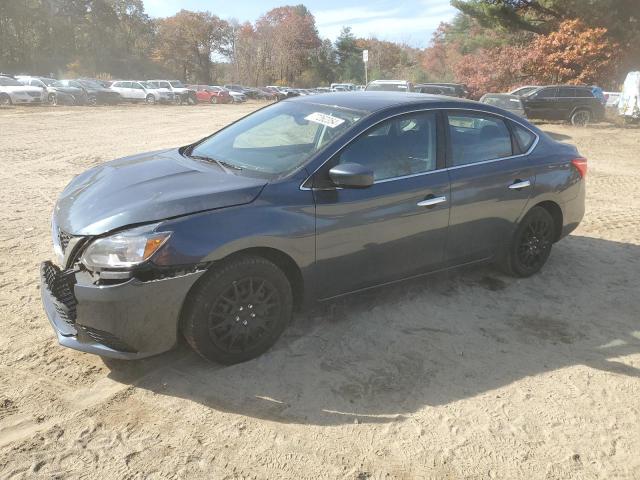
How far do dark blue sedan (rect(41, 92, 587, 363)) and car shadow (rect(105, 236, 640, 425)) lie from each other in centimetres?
24

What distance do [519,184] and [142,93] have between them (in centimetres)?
3591

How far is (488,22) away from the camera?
95.2 feet

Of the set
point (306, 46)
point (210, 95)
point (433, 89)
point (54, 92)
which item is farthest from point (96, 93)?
point (306, 46)

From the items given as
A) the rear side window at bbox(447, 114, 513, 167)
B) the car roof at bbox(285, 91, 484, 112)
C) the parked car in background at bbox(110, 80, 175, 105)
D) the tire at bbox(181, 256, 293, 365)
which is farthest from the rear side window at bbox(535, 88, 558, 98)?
the parked car in background at bbox(110, 80, 175, 105)

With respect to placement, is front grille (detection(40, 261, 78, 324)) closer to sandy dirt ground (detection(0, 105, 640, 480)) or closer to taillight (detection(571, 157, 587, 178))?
sandy dirt ground (detection(0, 105, 640, 480))

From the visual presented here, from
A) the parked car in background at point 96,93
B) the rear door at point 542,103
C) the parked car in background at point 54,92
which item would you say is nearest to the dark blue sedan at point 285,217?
the rear door at point 542,103

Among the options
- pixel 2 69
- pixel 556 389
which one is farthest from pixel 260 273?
pixel 2 69

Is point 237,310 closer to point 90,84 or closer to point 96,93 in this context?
point 96,93

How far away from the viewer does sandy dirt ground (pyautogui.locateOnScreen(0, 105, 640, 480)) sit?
2.59 meters

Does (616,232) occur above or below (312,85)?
below

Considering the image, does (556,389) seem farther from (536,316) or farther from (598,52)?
(598,52)

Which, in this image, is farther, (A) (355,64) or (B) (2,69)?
(A) (355,64)

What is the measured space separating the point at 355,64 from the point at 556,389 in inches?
2705

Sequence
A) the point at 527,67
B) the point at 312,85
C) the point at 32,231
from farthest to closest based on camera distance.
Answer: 1. the point at 312,85
2. the point at 527,67
3. the point at 32,231
